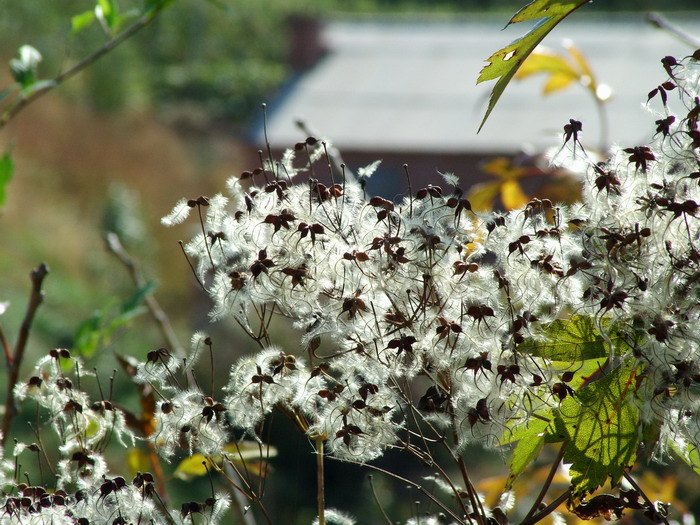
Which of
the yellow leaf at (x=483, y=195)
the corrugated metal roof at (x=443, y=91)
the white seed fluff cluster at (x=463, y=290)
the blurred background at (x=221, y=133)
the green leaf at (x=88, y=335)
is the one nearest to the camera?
the white seed fluff cluster at (x=463, y=290)

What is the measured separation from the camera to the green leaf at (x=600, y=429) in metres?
0.57

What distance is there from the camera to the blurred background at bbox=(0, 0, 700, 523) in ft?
24.5

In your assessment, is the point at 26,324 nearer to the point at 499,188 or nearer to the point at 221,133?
the point at 499,188

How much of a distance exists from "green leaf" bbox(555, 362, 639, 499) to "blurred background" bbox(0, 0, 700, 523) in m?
4.09

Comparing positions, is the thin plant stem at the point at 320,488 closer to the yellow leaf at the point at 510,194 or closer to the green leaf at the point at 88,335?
the green leaf at the point at 88,335

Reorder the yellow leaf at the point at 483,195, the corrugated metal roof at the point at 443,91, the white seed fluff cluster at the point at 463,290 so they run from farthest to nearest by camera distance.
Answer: the corrugated metal roof at the point at 443,91 → the yellow leaf at the point at 483,195 → the white seed fluff cluster at the point at 463,290

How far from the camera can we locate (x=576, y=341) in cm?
58

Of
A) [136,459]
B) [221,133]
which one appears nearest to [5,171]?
[136,459]

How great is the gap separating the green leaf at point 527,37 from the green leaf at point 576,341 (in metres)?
0.15

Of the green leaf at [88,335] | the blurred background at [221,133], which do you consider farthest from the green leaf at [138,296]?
the blurred background at [221,133]

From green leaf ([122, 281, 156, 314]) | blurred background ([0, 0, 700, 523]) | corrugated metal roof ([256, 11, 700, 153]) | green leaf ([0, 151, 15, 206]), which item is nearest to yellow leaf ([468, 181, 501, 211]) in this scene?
green leaf ([122, 281, 156, 314])

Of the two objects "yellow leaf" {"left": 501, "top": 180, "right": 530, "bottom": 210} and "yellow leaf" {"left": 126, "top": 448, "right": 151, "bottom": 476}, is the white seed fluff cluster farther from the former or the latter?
"yellow leaf" {"left": 501, "top": 180, "right": 530, "bottom": 210}

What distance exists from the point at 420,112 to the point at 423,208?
8871 mm

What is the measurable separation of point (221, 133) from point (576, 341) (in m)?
14.3
